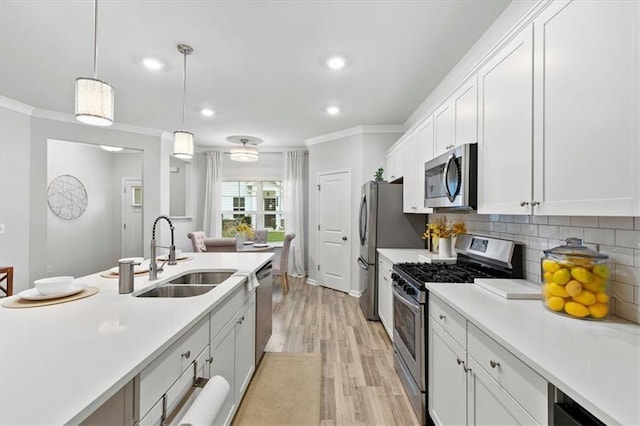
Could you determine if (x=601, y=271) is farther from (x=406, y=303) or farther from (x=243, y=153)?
(x=243, y=153)

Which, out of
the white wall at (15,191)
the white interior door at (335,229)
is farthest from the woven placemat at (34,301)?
the white interior door at (335,229)

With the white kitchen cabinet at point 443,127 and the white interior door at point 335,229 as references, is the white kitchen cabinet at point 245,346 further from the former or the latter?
the white interior door at point 335,229

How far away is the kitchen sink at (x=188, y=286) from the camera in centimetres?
189

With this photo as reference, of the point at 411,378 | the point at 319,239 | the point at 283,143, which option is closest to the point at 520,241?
the point at 411,378

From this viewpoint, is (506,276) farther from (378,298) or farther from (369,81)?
(369,81)

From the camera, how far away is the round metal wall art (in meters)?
5.51

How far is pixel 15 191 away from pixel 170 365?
4586 millimetres

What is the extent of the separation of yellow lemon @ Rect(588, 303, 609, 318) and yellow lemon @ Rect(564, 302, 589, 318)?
19 millimetres

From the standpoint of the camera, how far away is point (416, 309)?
1973mm

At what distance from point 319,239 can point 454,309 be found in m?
4.16

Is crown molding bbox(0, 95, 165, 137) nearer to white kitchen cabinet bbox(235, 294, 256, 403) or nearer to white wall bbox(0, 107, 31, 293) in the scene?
white wall bbox(0, 107, 31, 293)

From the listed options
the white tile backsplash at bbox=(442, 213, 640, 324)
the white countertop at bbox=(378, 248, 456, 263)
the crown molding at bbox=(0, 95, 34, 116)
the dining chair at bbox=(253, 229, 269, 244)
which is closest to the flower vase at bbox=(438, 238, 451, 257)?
the white countertop at bbox=(378, 248, 456, 263)

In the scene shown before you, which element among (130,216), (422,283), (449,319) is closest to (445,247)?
(422,283)

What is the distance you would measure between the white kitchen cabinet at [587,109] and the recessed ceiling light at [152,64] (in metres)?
2.95
